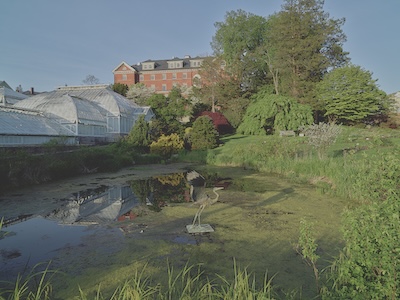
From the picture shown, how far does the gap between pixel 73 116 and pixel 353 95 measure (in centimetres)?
2905

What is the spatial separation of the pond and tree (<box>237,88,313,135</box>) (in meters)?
18.6

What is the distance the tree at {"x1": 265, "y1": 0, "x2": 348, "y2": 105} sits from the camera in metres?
31.7

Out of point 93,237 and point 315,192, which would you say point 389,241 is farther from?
point 315,192

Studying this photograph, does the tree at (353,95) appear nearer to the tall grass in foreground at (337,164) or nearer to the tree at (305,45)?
the tree at (305,45)

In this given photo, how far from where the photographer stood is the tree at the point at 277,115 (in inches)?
1099

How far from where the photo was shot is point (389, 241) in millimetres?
2260

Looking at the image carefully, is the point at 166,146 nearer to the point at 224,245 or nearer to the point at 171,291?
the point at 224,245

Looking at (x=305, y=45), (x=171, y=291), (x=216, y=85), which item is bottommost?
(x=171, y=291)

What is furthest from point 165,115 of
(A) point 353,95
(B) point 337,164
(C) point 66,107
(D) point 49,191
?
(B) point 337,164

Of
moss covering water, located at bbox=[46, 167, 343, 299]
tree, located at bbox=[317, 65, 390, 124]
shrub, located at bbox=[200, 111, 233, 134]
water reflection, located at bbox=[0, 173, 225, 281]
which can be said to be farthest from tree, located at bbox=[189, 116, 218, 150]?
moss covering water, located at bbox=[46, 167, 343, 299]

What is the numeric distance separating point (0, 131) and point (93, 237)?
1473cm

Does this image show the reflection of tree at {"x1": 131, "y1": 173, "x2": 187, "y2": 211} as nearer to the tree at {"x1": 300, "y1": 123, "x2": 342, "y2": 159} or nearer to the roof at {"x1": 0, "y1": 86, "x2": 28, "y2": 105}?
the tree at {"x1": 300, "y1": 123, "x2": 342, "y2": 159}

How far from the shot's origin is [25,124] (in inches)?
742

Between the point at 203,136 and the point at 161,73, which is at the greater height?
the point at 161,73
